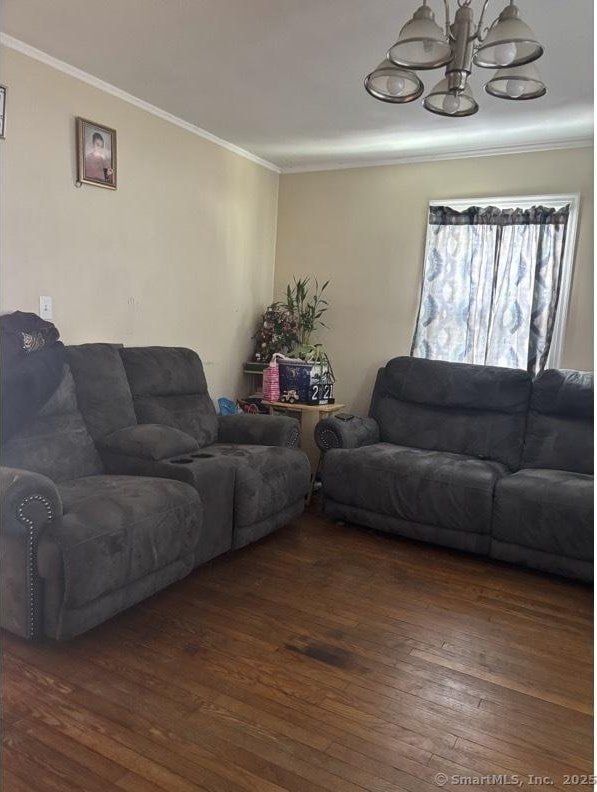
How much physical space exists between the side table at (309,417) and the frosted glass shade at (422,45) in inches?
93.0

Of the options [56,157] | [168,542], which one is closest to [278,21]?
[56,157]

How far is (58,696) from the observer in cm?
183

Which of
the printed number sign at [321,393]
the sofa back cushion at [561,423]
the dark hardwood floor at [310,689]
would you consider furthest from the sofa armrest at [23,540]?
the sofa back cushion at [561,423]

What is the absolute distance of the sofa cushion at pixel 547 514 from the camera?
2.77 m

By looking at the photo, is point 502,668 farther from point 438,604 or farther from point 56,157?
point 56,157

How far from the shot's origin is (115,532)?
6.88 ft

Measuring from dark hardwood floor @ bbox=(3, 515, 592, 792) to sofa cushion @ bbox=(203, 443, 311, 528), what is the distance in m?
0.30

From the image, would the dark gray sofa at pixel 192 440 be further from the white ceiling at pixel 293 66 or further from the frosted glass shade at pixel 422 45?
the frosted glass shade at pixel 422 45

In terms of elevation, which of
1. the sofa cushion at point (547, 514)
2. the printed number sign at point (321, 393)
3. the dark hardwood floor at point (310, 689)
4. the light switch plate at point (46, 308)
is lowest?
the dark hardwood floor at point (310, 689)

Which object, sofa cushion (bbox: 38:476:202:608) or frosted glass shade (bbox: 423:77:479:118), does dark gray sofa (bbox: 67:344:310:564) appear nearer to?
sofa cushion (bbox: 38:476:202:608)

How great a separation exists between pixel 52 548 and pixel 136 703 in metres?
0.57

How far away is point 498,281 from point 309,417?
1.56m

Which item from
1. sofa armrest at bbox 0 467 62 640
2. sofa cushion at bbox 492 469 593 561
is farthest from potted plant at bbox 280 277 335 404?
sofa armrest at bbox 0 467 62 640

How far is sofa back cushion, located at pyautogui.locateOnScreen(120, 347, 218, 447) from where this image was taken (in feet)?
10.5
